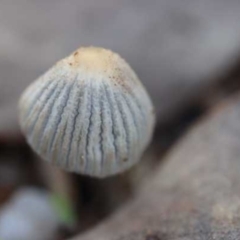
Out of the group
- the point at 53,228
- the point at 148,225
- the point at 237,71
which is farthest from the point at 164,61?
the point at 148,225

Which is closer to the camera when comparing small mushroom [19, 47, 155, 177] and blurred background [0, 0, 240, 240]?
small mushroom [19, 47, 155, 177]

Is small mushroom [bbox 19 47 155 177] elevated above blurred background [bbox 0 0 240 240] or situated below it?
below

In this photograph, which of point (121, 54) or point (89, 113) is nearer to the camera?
point (89, 113)

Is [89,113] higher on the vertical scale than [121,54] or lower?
lower

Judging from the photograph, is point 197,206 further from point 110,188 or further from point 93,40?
point 93,40
